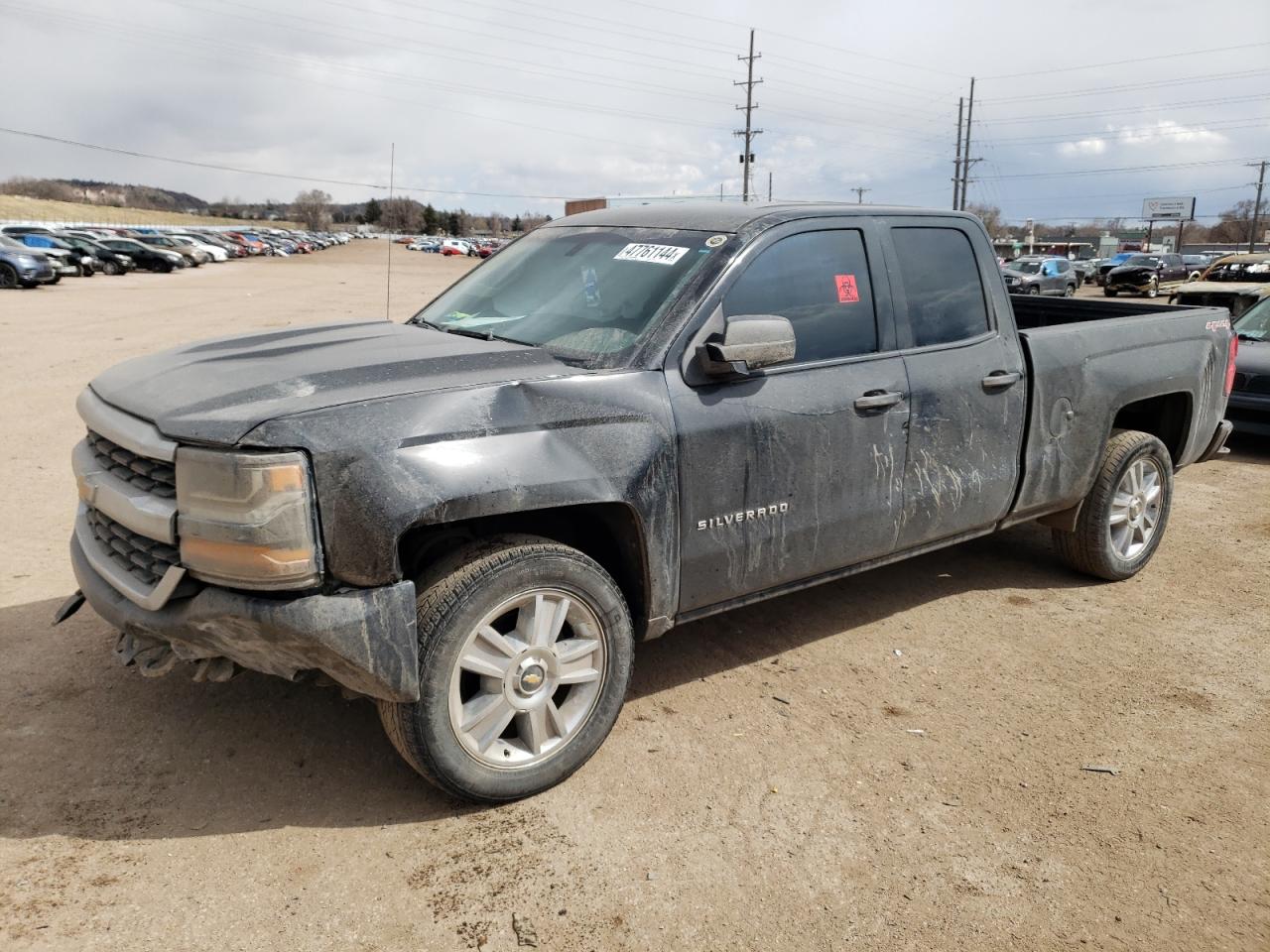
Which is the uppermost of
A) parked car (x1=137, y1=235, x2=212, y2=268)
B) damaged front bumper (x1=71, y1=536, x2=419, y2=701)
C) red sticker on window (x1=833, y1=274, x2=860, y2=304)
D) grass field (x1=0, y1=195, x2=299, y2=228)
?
grass field (x1=0, y1=195, x2=299, y2=228)

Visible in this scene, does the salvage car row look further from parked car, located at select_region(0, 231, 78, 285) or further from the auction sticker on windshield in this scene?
the auction sticker on windshield

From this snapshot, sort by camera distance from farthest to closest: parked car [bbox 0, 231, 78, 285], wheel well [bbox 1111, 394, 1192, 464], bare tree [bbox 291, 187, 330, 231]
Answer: bare tree [bbox 291, 187, 330, 231] → parked car [bbox 0, 231, 78, 285] → wheel well [bbox 1111, 394, 1192, 464]

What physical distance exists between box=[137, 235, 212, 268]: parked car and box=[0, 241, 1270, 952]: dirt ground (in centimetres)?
4811

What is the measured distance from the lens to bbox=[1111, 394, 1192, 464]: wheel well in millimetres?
5609

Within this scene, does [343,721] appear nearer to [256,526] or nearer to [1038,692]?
[256,526]

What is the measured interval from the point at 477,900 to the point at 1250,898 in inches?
86.8

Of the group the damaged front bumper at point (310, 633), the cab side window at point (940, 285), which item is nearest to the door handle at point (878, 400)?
the cab side window at point (940, 285)

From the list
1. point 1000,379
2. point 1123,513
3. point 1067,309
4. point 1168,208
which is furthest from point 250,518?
point 1168,208

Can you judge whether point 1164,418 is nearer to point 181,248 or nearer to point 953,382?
point 953,382

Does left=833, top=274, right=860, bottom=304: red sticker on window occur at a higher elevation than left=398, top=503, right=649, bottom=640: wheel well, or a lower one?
higher

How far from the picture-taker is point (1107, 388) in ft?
16.4

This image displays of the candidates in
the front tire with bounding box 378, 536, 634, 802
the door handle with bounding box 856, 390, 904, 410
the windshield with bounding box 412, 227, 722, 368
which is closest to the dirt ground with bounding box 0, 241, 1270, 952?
the front tire with bounding box 378, 536, 634, 802

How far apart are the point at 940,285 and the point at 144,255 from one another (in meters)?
44.4

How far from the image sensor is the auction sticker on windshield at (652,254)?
3.78 meters
